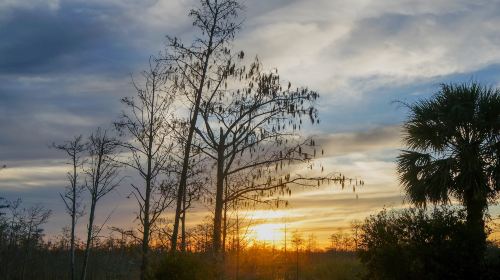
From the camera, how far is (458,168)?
20.5m

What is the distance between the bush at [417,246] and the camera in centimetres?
1741

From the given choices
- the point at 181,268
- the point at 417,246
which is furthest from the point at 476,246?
the point at 181,268

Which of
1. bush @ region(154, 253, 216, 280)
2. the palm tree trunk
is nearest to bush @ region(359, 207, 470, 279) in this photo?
A: the palm tree trunk

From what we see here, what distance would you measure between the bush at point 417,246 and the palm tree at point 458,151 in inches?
52.9

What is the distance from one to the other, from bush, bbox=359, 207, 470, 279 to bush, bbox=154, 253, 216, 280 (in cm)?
660

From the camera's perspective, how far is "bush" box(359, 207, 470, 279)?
17.4 metres

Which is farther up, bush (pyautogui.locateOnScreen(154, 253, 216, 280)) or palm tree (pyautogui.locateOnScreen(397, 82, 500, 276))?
palm tree (pyautogui.locateOnScreen(397, 82, 500, 276))

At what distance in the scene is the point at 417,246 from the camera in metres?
18.1

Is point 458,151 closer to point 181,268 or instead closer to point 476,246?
point 476,246

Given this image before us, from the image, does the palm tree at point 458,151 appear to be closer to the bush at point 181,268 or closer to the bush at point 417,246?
the bush at point 417,246

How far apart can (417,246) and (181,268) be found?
7773 mm

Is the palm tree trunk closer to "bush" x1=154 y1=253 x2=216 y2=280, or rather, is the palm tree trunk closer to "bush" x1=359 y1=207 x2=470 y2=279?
"bush" x1=359 y1=207 x2=470 y2=279

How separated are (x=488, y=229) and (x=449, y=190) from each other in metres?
1.92

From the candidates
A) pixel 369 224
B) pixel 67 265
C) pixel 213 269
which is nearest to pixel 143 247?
pixel 213 269
